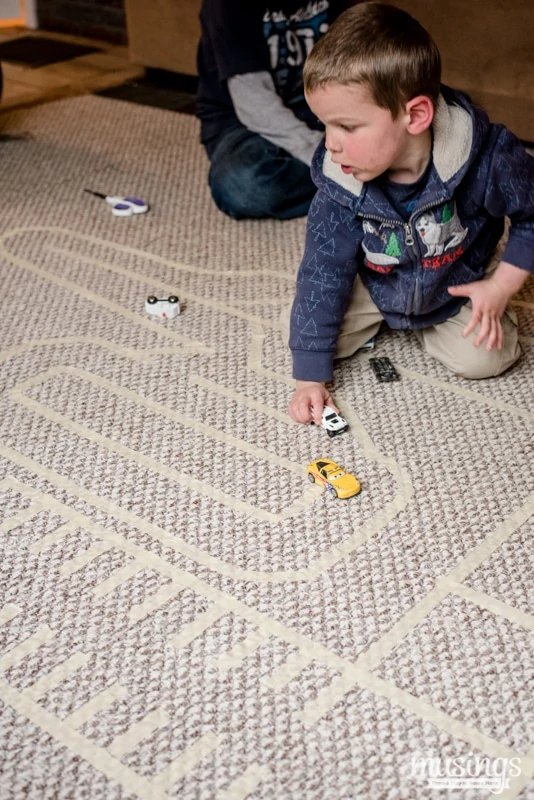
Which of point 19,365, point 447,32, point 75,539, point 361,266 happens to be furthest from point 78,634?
point 447,32

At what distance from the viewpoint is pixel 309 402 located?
3.36 feet

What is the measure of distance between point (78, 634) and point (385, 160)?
550 mm

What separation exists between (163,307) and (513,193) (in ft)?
1.56

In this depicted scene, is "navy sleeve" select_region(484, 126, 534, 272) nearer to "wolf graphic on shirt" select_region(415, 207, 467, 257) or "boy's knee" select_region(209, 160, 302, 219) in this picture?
"wolf graphic on shirt" select_region(415, 207, 467, 257)

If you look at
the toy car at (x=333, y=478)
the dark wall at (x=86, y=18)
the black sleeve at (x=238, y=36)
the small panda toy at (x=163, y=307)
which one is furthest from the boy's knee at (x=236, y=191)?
the dark wall at (x=86, y=18)

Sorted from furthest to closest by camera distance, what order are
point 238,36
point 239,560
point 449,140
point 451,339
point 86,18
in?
point 86,18
point 238,36
point 451,339
point 449,140
point 239,560

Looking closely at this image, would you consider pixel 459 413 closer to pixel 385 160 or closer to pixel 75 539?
pixel 385 160

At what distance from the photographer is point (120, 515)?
89 centimetres

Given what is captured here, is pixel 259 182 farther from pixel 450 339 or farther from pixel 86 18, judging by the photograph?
pixel 86 18

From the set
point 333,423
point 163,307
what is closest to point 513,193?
point 333,423

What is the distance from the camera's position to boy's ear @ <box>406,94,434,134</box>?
0.92 m

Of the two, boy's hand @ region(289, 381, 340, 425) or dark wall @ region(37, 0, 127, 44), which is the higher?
boy's hand @ region(289, 381, 340, 425)

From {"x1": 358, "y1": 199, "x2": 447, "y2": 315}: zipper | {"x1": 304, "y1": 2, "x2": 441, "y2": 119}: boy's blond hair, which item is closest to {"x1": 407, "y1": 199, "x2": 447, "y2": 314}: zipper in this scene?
{"x1": 358, "y1": 199, "x2": 447, "y2": 315}: zipper

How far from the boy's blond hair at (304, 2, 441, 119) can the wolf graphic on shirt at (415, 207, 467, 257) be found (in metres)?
0.13
